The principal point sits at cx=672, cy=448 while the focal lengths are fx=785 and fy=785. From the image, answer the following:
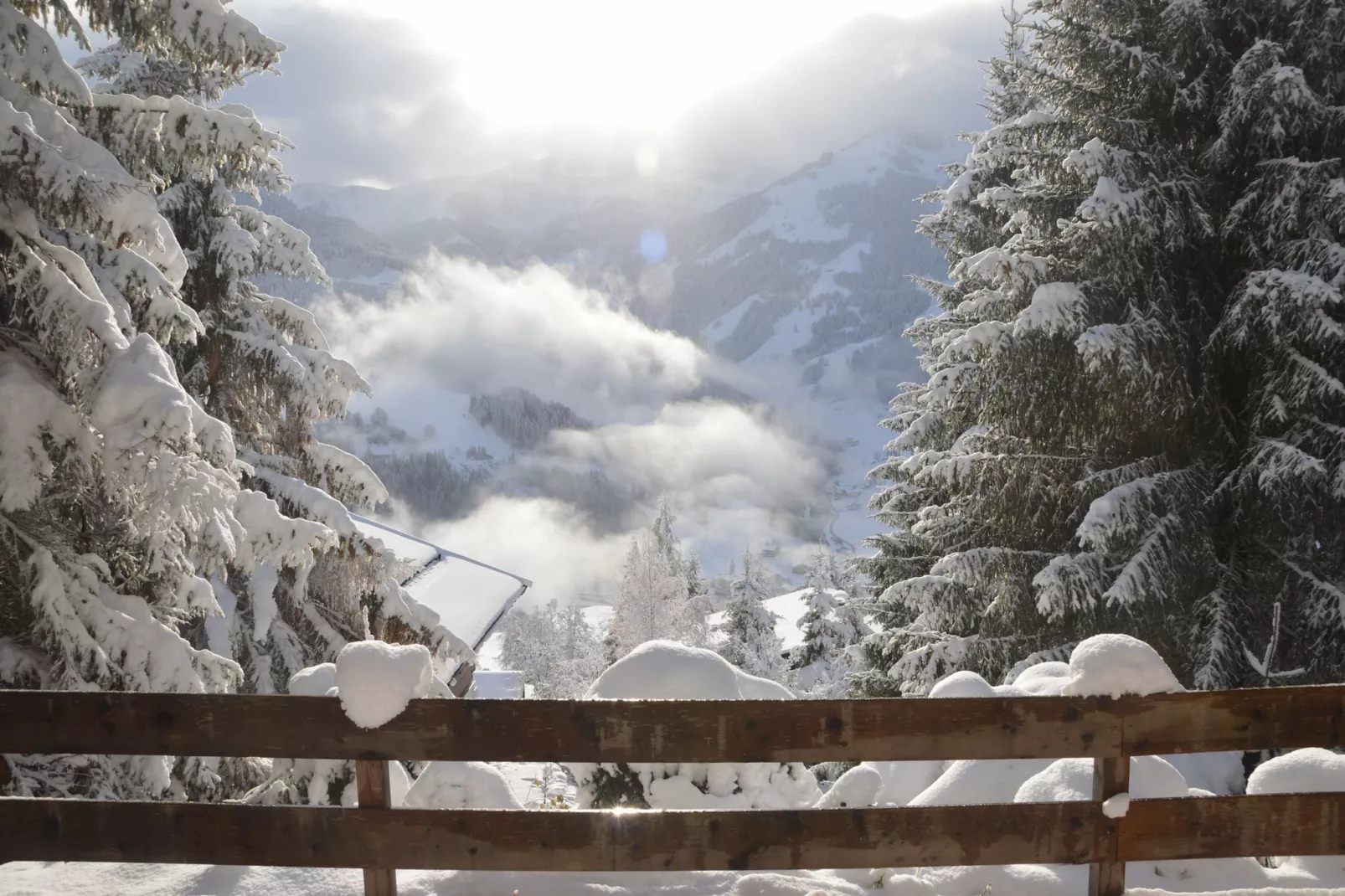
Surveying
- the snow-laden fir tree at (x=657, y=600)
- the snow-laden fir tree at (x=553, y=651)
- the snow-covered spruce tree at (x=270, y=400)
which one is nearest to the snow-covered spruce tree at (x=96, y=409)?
the snow-covered spruce tree at (x=270, y=400)

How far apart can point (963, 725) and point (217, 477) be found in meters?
6.15

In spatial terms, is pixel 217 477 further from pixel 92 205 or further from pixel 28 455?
pixel 92 205

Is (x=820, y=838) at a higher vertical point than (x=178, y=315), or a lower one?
lower

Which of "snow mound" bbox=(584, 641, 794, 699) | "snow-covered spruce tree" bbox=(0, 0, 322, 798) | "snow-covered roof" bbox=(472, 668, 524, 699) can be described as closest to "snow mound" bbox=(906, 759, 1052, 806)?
"snow mound" bbox=(584, 641, 794, 699)

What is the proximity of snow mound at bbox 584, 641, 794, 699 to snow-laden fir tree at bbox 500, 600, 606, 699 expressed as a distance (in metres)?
55.4

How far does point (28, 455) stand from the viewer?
19.1 feet

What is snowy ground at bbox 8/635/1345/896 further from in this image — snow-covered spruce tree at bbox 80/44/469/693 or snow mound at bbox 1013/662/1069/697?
snow-covered spruce tree at bbox 80/44/469/693

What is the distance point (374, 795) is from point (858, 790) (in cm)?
319

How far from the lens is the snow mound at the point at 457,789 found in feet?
17.6

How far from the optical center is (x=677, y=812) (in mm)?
3797

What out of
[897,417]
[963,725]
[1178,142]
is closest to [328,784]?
[963,725]

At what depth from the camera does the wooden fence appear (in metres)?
3.72

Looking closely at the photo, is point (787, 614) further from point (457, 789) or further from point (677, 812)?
point (677, 812)

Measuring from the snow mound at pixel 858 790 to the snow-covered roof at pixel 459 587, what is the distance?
21.3 m
